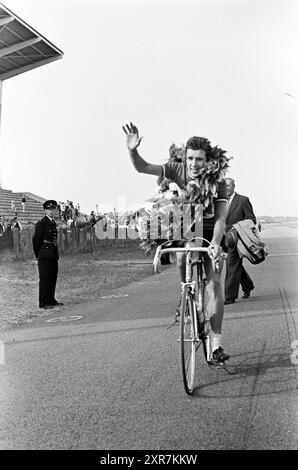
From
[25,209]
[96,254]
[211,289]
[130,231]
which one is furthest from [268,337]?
[96,254]

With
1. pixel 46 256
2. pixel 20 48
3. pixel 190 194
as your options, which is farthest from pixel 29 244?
pixel 190 194

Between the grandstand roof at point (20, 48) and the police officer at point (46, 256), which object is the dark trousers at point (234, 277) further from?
the grandstand roof at point (20, 48)

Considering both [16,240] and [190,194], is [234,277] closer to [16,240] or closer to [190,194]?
[190,194]

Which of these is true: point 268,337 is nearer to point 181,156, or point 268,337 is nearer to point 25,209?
point 181,156

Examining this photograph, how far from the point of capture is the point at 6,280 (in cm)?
1145

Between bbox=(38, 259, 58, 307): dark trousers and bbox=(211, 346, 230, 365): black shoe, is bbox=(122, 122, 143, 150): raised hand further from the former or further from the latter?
bbox=(38, 259, 58, 307): dark trousers

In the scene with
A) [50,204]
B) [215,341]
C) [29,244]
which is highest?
[50,204]

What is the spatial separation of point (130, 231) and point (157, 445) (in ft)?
6.14

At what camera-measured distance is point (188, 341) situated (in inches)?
151

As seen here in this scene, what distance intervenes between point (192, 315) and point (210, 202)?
752 mm

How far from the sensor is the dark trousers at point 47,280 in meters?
8.80

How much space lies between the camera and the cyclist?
3604 mm
